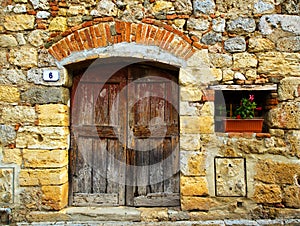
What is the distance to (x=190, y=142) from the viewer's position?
3223mm

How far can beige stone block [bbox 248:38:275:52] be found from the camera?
3.25 m

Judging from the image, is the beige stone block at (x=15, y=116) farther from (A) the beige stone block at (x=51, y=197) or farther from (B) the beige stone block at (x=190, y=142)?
(B) the beige stone block at (x=190, y=142)

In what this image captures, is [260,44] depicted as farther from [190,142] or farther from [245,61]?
[190,142]

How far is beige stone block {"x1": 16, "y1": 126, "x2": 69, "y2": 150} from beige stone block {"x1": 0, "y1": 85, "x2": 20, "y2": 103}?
0.34 m

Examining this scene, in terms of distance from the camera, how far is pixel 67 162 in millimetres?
3438

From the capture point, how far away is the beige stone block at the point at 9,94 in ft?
10.7

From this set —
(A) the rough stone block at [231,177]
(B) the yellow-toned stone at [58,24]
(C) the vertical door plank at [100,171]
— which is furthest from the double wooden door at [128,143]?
(B) the yellow-toned stone at [58,24]

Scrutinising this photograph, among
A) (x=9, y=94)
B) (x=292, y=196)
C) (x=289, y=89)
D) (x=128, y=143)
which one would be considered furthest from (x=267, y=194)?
(x=9, y=94)

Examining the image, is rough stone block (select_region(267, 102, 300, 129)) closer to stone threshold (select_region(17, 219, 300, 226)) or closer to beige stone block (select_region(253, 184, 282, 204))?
beige stone block (select_region(253, 184, 282, 204))

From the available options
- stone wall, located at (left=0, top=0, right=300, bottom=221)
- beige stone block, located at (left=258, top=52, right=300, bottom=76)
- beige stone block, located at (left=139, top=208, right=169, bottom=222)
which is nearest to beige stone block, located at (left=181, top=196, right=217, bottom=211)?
stone wall, located at (left=0, top=0, right=300, bottom=221)

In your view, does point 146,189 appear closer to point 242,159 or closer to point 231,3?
point 242,159

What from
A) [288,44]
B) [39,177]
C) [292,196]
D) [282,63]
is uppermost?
[288,44]

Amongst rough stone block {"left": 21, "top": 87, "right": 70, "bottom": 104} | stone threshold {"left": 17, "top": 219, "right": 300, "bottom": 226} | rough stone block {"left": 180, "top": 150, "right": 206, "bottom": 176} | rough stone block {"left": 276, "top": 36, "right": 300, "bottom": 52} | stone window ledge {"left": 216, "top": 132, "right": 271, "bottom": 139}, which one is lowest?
stone threshold {"left": 17, "top": 219, "right": 300, "bottom": 226}

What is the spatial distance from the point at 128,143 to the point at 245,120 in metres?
1.38
